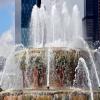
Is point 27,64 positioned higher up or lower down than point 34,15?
lower down

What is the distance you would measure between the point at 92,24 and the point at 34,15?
14826cm

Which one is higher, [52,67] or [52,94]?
[52,67]

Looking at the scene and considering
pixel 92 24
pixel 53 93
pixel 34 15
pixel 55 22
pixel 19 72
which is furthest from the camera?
pixel 92 24

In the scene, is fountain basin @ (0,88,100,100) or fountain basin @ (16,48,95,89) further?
fountain basin @ (16,48,95,89)

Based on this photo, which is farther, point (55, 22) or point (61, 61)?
point (55, 22)

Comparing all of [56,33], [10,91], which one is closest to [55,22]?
[56,33]

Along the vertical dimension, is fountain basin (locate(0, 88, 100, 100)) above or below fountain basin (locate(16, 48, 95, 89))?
below

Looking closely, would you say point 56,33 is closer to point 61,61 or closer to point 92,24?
point 61,61

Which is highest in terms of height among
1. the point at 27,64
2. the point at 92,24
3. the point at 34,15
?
the point at 92,24

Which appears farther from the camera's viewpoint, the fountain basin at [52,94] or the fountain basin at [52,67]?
the fountain basin at [52,67]

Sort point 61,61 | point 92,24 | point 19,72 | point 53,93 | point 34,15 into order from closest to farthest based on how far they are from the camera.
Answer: point 53,93
point 61,61
point 19,72
point 34,15
point 92,24

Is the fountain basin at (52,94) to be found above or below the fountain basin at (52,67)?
below

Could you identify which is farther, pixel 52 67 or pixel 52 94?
pixel 52 67

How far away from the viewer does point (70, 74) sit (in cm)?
3219
